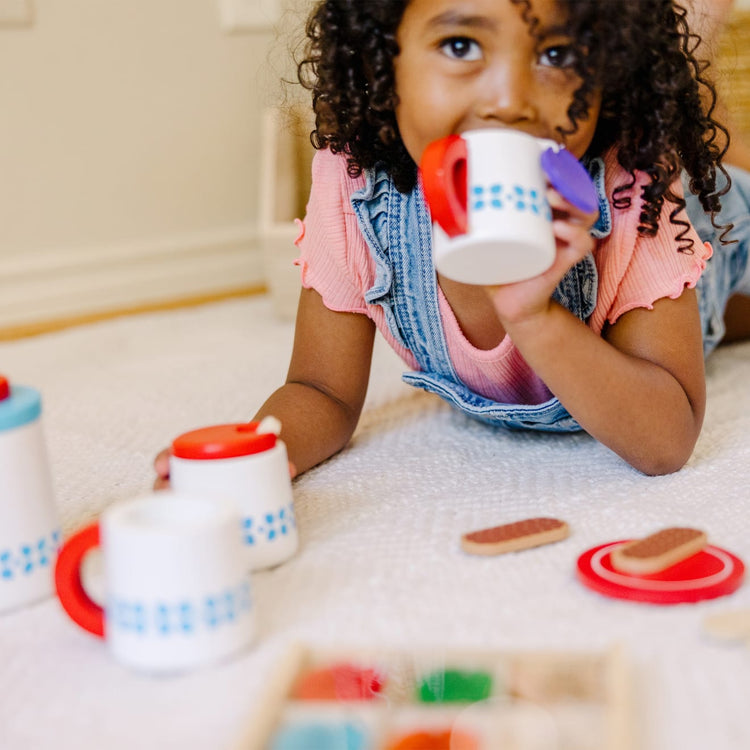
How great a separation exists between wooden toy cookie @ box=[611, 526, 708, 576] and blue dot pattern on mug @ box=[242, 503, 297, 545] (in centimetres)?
20

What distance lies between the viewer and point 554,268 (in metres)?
0.66

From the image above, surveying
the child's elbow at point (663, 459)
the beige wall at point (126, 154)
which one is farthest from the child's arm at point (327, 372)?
the beige wall at point (126, 154)

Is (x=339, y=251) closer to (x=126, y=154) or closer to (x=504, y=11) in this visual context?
(x=504, y=11)

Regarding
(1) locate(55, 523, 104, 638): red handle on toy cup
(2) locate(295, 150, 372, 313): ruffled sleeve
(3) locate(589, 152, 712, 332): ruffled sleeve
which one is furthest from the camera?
(2) locate(295, 150, 372, 313): ruffled sleeve

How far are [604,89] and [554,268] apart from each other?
6.4 inches

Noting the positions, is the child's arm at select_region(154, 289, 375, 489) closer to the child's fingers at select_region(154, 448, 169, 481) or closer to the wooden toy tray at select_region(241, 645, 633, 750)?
the child's fingers at select_region(154, 448, 169, 481)

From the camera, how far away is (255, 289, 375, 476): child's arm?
0.85 meters

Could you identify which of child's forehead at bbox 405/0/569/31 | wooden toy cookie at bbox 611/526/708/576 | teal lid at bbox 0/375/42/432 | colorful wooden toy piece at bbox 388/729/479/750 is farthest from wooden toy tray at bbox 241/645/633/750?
child's forehead at bbox 405/0/569/31

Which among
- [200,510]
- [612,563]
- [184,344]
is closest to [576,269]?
[612,563]

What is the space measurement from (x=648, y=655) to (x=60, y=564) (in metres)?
0.31

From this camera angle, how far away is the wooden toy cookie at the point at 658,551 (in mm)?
573

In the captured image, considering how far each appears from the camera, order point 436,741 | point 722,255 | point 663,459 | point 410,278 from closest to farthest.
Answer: point 436,741, point 663,459, point 410,278, point 722,255

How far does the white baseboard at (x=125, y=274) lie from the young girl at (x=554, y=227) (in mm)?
947

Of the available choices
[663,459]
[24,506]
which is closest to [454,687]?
[24,506]
